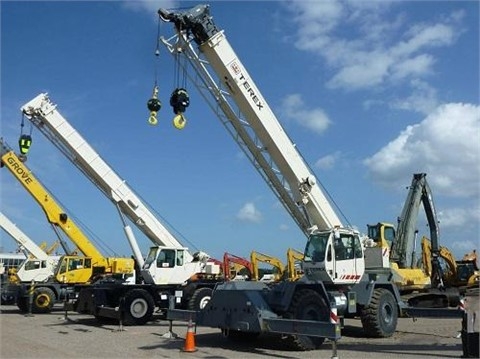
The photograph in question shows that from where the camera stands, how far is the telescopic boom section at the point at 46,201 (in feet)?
94.0

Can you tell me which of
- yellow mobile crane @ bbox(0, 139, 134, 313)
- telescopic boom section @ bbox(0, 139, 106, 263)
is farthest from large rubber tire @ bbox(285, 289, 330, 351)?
telescopic boom section @ bbox(0, 139, 106, 263)

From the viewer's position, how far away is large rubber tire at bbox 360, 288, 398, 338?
14.3m

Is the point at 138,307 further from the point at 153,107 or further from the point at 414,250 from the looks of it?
the point at 414,250

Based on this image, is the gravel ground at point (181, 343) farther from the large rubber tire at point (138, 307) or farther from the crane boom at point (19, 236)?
the crane boom at point (19, 236)

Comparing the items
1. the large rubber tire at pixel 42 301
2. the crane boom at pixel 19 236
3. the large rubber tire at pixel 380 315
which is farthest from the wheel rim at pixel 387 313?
the crane boom at pixel 19 236

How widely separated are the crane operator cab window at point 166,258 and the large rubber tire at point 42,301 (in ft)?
22.4

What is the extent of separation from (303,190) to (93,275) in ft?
41.1

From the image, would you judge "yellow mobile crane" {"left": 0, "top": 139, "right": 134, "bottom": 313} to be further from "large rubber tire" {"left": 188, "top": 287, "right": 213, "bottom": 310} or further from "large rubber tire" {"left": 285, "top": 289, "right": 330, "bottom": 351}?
"large rubber tire" {"left": 285, "top": 289, "right": 330, "bottom": 351}

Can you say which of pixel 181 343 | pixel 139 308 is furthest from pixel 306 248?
pixel 139 308

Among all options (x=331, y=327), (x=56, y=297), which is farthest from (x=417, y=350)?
(x=56, y=297)

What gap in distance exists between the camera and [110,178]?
25.1 m

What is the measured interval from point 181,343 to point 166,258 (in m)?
7.75

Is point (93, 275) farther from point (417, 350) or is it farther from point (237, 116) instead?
point (417, 350)

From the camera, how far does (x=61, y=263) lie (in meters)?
26.3
